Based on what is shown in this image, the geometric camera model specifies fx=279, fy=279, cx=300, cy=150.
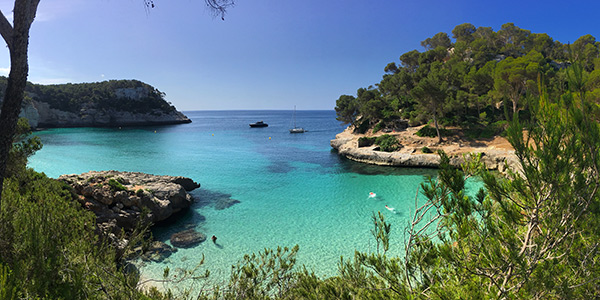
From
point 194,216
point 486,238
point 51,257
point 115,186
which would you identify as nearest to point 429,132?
point 194,216

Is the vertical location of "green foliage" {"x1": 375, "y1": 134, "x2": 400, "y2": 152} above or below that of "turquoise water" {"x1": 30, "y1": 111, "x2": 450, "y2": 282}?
above

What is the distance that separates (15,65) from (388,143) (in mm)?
31758

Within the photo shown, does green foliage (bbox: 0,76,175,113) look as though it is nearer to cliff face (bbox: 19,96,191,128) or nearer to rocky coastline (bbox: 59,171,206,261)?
cliff face (bbox: 19,96,191,128)

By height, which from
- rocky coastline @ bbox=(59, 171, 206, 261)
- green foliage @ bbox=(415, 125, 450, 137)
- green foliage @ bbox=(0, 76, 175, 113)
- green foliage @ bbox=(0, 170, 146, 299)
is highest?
green foliage @ bbox=(0, 76, 175, 113)

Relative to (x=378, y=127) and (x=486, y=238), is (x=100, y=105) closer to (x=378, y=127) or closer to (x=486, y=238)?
(x=378, y=127)

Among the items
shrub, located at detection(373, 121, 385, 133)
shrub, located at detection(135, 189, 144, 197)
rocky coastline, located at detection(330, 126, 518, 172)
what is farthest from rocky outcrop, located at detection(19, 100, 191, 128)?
rocky coastline, located at detection(330, 126, 518, 172)

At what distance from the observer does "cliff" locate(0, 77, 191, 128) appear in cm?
7806

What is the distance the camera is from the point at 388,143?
32312 mm

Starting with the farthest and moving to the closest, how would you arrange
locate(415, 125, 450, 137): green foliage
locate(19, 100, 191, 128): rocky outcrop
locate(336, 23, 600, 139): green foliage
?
1. locate(19, 100, 191, 128): rocky outcrop
2. locate(415, 125, 450, 137): green foliage
3. locate(336, 23, 600, 139): green foliage

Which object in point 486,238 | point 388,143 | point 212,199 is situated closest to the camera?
point 486,238

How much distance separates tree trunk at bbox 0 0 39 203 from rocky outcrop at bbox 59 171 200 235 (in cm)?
974

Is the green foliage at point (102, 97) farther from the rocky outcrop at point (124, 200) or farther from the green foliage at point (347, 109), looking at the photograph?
the rocky outcrop at point (124, 200)

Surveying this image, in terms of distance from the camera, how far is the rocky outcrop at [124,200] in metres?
13.9

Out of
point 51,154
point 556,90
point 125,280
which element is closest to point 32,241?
point 125,280
